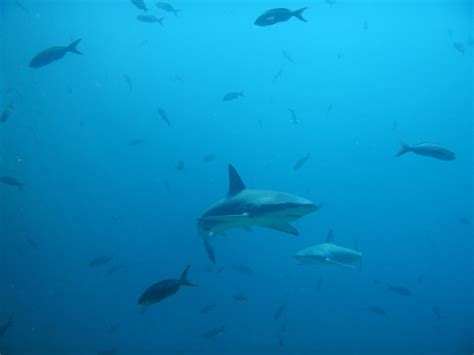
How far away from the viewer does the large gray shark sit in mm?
4566

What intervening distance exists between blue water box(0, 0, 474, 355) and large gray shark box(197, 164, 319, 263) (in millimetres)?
8326

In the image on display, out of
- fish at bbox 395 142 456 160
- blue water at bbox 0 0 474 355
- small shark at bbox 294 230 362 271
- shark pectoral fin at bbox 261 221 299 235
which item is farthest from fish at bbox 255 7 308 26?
blue water at bbox 0 0 474 355

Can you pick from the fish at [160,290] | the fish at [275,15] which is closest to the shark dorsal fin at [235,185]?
the fish at [160,290]

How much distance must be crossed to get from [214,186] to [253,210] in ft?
91.9

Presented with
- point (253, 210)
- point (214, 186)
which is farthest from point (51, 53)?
point (214, 186)

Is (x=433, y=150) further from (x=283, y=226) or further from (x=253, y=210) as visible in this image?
(x=253, y=210)

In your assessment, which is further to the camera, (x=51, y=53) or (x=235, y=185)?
(x=51, y=53)

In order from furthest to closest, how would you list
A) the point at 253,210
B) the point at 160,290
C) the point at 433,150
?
the point at 433,150 < the point at 253,210 < the point at 160,290

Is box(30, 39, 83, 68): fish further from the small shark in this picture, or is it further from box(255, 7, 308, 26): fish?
the small shark

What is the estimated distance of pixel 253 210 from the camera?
493cm

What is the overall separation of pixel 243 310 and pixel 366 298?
10327 mm

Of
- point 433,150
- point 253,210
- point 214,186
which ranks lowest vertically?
point 214,186

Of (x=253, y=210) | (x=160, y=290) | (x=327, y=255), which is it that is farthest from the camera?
(x=327, y=255)

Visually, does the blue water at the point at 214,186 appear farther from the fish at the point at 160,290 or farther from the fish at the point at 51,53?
the fish at the point at 51,53
